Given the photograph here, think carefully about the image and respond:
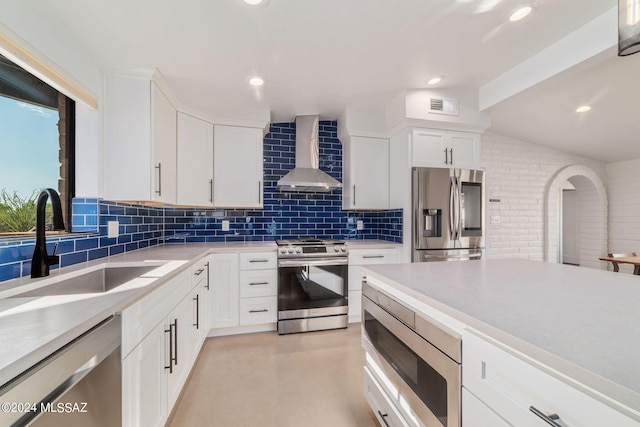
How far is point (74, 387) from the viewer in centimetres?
77

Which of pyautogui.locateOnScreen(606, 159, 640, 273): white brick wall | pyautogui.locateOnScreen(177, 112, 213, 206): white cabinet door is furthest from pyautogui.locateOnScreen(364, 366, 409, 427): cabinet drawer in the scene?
pyautogui.locateOnScreen(606, 159, 640, 273): white brick wall

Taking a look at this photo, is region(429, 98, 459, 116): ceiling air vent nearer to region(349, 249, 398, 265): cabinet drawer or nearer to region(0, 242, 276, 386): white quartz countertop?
region(349, 249, 398, 265): cabinet drawer

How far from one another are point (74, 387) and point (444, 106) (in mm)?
3345

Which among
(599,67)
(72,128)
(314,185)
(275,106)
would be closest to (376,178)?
(314,185)

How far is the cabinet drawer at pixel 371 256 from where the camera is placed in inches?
117

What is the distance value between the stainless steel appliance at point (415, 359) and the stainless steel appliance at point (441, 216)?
1560 mm

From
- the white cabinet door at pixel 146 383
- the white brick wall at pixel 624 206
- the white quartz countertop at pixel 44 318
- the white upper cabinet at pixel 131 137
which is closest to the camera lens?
the white quartz countertop at pixel 44 318

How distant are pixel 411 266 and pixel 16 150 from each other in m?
2.28

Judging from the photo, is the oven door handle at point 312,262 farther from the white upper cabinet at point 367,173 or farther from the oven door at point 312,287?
the white upper cabinet at point 367,173

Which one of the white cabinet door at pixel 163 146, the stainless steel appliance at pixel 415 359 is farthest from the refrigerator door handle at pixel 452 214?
the white cabinet door at pixel 163 146

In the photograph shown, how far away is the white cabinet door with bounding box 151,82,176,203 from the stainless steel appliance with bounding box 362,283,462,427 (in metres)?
1.89

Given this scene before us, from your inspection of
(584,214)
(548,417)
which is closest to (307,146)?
(548,417)

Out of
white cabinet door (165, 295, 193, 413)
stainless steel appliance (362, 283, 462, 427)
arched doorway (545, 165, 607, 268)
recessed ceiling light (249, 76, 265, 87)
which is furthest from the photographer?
arched doorway (545, 165, 607, 268)

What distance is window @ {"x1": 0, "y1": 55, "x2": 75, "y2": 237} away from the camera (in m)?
1.35
